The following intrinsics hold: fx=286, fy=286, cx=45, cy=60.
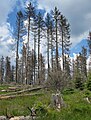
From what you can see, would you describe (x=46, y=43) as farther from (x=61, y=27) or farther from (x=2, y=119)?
(x=2, y=119)

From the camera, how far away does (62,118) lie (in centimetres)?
1184

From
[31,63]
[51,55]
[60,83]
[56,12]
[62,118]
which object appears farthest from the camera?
[31,63]

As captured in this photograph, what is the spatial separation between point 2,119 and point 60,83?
17.0m

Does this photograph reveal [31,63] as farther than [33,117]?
Yes

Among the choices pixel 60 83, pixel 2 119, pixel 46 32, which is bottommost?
pixel 2 119

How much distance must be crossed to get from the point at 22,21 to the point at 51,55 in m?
9.40

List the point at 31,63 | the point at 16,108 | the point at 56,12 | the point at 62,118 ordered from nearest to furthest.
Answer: the point at 62,118, the point at 16,108, the point at 56,12, the point at 31,63

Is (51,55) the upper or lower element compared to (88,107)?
upper

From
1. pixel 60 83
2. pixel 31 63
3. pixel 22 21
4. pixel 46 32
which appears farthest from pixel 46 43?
pixel 60 83

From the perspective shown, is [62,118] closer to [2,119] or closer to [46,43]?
[2,119]

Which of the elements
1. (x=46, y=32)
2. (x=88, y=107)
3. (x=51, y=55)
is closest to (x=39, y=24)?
(x=46, y=32)

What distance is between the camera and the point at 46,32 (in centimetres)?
5816

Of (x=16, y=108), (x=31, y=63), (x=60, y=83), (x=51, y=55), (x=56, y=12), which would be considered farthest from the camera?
(x=31, y=63)

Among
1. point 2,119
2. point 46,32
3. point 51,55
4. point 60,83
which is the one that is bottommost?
point 2,119
